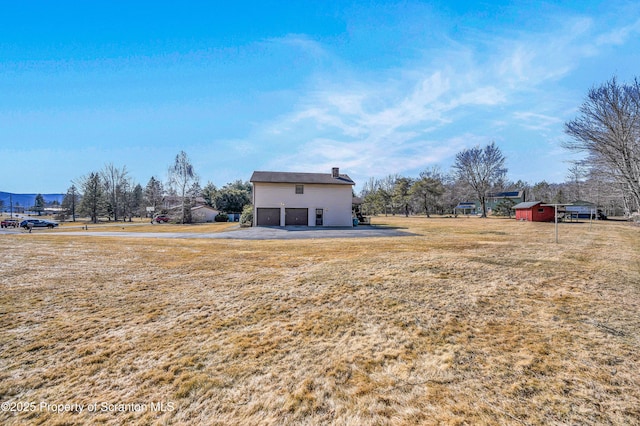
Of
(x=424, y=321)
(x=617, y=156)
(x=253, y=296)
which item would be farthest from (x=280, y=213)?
(x=617, y=156)

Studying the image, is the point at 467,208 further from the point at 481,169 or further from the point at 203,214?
the point at 203,214

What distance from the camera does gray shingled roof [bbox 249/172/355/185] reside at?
25.9 meters

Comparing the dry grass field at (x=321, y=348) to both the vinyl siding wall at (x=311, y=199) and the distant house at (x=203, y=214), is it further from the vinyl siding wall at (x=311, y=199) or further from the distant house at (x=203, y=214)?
the distant house at (x=203, y=214)

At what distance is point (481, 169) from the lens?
44938mm

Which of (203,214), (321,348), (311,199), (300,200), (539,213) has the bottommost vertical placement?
(321,348)

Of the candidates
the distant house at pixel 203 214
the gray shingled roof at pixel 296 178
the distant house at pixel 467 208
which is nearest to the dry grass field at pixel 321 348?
the gray shingled roof at pixel 296 178

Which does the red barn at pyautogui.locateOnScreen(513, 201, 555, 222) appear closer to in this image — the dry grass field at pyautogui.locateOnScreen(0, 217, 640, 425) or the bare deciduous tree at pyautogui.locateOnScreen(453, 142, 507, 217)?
the bare deciduous tree at pyautogui.locateOnScreen(453, 142, 507, 217)

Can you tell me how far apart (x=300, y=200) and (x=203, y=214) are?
22.4 meters

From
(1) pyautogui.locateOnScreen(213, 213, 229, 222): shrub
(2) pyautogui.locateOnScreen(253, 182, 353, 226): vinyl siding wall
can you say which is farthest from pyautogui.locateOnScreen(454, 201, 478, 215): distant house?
(1) pyautogui.locateOnScreen(213, 213, 229, 222): shrub

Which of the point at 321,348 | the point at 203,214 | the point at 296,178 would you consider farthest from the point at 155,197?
the point at 321,348

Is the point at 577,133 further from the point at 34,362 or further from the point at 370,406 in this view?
the point at 34,362

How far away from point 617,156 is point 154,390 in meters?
23.6

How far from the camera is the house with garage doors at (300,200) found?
84.6 ft

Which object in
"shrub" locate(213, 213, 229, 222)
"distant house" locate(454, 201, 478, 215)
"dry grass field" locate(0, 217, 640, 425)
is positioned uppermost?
"distant house" locate(454, 201, 478, 215)
